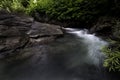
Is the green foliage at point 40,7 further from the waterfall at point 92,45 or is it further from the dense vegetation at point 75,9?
the waterfall at point 92,45

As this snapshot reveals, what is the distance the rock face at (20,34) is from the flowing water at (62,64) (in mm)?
572

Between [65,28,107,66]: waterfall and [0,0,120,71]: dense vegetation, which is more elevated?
[0,0,120,71]: dense vegetation

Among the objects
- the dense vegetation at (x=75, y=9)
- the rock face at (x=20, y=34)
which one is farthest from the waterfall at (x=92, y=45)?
the rock face at (x=20, y=34)

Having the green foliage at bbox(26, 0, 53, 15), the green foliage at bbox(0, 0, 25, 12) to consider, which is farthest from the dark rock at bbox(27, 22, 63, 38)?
the green foliage at bbox(0, 0, 25, 12)

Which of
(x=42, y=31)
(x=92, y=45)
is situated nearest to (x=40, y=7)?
(x=42, y=31)

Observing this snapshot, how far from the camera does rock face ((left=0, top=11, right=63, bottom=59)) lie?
658 cm

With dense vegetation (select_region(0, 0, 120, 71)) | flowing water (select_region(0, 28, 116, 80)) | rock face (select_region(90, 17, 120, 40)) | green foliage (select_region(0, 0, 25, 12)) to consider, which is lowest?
flowing water (select_region(0, 28, 116, 80))

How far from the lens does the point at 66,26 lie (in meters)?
9.99

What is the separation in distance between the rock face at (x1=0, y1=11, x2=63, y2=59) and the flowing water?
57 cm

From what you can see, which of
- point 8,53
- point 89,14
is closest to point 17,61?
point 8,53

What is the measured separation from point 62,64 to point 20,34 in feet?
9.90

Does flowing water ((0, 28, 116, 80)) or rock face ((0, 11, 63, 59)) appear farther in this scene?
rock face ((0, 11, 63, 59))

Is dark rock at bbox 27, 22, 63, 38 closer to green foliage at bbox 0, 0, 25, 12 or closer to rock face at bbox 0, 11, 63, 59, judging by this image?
rock face at bbox 0, 11, 63, 59

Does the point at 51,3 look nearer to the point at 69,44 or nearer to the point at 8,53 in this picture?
the point at 69,44
